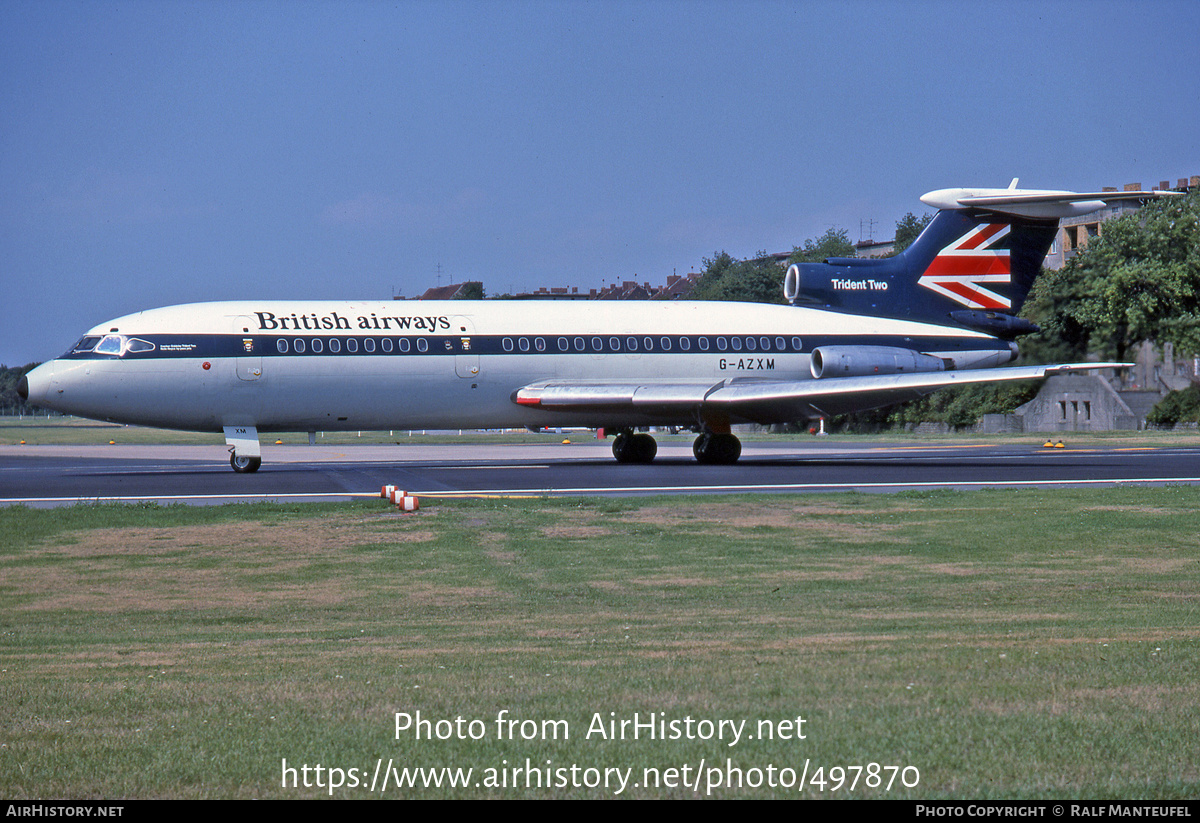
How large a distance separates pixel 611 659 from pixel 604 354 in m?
25.6

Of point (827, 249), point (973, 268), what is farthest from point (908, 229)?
point (973, 268)

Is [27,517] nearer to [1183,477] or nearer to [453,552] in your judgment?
[453,552]

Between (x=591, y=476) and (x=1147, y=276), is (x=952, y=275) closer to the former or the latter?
(x=591, y=476)

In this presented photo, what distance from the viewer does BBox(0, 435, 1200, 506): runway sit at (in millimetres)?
25328

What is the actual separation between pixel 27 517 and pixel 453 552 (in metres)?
8.95

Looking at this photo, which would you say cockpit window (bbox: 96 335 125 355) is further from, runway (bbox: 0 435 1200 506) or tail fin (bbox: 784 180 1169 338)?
tail fin (bbox: 784 180 1169 338)

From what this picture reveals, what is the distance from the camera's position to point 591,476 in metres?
29.9

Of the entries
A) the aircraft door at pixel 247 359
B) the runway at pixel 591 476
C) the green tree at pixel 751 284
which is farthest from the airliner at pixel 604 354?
the green tree at pixel 751 284

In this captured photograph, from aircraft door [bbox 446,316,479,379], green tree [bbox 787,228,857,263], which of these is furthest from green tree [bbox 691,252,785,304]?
aircraft door [bbox 446,316,479,379]

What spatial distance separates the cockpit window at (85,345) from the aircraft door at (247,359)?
138 inches

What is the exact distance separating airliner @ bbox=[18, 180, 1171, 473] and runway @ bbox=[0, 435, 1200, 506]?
1.57m

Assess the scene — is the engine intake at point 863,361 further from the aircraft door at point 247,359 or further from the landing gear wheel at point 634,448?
the aircraft door at point 247,359

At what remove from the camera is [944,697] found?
701cm
